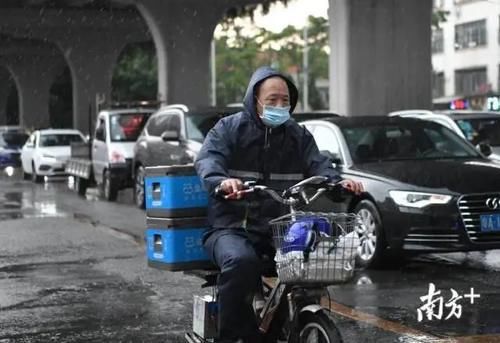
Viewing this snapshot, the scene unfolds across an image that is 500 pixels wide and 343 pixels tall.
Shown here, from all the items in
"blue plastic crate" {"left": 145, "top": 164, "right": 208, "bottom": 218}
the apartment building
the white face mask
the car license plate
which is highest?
the apartment building

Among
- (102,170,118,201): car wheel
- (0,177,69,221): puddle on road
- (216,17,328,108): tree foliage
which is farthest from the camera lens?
(216,17,328,108): tree foliage

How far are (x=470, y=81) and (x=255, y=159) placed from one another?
63.1m

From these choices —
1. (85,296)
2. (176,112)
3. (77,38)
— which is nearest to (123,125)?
(176,112)

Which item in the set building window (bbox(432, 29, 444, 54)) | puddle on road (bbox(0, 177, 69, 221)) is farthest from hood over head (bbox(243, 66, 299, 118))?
building window (bbox(432, 29, 444, 54))

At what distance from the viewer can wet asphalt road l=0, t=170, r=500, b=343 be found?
6.59 meters

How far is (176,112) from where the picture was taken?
16375 mm

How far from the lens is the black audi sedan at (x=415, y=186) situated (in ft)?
28.8

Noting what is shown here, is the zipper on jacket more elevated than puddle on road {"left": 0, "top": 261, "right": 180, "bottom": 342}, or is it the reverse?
the zipper on jacket

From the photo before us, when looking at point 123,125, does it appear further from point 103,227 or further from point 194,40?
point 194,40

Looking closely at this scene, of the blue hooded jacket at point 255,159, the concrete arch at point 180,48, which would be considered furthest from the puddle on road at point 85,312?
the concrete arch at point 180,48

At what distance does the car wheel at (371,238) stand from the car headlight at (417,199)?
31 centimetres

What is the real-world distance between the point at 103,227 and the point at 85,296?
5.64 metres

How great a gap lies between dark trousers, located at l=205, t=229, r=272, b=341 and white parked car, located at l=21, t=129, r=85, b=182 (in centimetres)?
2163

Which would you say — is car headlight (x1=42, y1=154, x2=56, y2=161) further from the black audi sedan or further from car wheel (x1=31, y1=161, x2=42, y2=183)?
the black audi sedan
